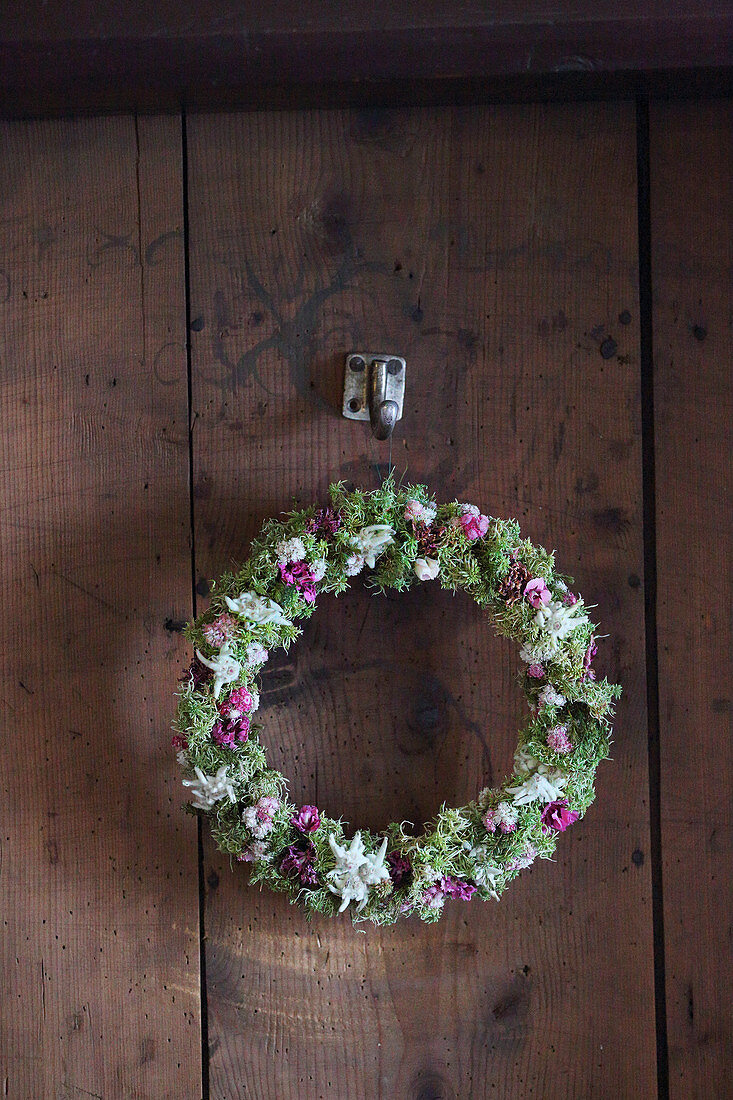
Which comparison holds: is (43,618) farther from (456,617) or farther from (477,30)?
(477,30)

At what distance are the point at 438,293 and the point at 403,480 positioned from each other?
292 millimetres

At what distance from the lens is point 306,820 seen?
121 cm

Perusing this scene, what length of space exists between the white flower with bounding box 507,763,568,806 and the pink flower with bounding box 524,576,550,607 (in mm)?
231

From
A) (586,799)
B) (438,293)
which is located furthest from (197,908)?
(438,293)

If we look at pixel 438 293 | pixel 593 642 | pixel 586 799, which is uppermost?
pixel 438 293

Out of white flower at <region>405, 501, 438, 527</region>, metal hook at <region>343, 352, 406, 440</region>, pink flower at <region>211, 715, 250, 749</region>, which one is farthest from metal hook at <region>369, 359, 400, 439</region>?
pink flower at <region>211, 715, 250, 749</region>

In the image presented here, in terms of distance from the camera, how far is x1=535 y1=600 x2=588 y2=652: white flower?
3.83 feet

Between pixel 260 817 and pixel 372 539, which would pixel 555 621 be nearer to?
pixel 372 539

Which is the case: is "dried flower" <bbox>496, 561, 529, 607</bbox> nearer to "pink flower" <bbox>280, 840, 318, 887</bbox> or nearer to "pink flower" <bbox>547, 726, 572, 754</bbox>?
"pink flower" <bbox>547, 726, 572, 754</bbox>

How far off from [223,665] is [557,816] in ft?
1.66

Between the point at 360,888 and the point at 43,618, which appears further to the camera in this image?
the point at 43,618

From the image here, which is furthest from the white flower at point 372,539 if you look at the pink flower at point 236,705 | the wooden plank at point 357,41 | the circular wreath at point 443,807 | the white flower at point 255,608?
the wooden plank at point 357,41

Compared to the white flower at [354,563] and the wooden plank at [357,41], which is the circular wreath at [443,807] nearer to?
the white flower at [354,563]

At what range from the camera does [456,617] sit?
1.32 meters
